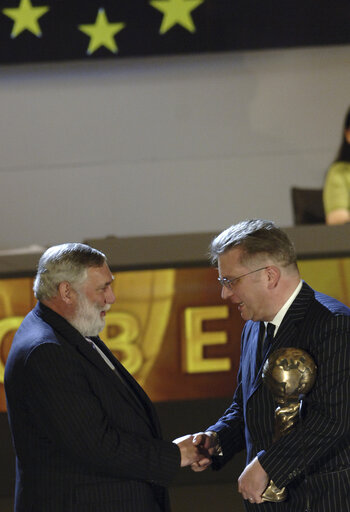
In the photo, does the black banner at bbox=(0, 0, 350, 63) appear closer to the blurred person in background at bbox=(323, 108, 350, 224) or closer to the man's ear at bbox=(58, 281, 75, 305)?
the blurred person in background at bbox=(323, 108, 350, 224)

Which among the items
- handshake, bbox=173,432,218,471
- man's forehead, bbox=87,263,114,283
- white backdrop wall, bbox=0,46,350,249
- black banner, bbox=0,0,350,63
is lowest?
handshake, bbox=173,432,218,471

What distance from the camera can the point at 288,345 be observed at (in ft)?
7.33

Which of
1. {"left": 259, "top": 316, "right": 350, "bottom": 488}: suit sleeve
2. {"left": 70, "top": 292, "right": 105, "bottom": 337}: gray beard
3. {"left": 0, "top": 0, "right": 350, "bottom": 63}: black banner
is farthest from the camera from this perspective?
{"left": 0, "top": 0, "right": 350, "bottom": 63}: black banner

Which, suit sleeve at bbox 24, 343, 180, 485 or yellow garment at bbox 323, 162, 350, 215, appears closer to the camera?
suit sleeve at bbox 24, 343, 180, 485

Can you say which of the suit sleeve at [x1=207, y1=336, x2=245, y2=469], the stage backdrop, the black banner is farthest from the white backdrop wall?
the suit sleeve at [x1=207, y1=336, x2=245, y2=469]

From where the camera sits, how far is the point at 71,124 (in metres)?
7.20

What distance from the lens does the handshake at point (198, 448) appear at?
7.95 ft

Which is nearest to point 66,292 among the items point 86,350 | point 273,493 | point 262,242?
point 86,350

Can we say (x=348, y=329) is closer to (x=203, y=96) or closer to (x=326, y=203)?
(x=326, y=203)

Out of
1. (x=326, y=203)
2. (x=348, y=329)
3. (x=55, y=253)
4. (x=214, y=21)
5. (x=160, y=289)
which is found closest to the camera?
(x=348, y=329)

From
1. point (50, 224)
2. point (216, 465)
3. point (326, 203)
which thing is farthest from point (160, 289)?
point (50, 224)

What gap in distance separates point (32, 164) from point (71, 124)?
1.59 feet

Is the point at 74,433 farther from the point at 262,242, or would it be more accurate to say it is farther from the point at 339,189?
the point at 339,189

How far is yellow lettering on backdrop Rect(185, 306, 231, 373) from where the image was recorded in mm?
3791
